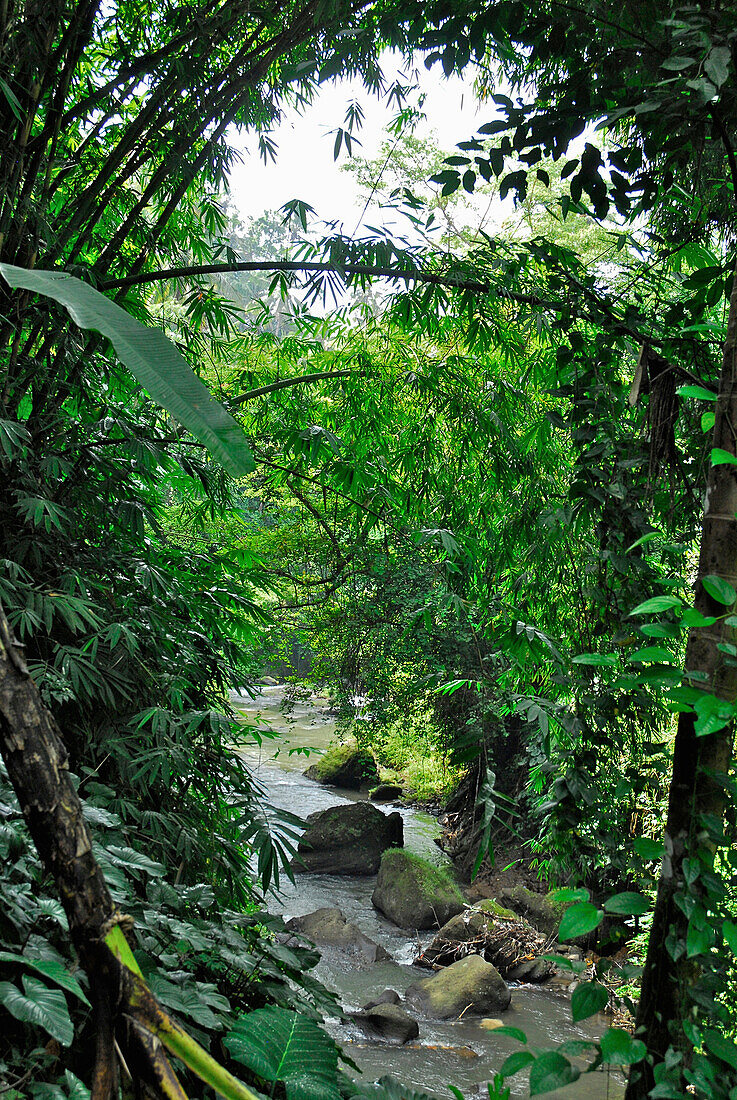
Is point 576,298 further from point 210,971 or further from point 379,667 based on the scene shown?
point 379,667

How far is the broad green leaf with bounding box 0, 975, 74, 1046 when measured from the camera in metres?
0.67

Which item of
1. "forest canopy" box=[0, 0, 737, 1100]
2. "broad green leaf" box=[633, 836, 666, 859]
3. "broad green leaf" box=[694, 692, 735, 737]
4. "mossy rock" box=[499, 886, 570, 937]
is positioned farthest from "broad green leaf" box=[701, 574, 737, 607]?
"mossy rock" box=[499, 886, 570, 937]

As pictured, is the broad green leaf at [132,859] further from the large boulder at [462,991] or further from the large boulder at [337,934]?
the large boulder at [337,934]

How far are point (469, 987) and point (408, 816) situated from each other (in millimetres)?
3159

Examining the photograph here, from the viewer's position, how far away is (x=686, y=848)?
816 mm

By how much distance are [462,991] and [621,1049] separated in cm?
395

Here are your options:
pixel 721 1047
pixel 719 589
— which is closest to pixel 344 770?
pixel 721 1047

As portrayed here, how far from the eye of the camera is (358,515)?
2994 millimetres

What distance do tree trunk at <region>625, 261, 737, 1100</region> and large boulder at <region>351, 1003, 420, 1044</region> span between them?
352cm

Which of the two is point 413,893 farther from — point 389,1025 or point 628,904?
point 628,904

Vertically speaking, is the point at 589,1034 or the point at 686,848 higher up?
the point at 686,848

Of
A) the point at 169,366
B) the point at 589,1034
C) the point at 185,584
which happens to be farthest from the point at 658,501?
the point at 589,1034

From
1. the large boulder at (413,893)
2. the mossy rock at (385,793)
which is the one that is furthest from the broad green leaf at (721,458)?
the mossy rock at (385,793)

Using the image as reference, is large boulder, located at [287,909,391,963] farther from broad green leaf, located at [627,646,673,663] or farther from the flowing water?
broad green leaf, located at [627,646,673,663]
